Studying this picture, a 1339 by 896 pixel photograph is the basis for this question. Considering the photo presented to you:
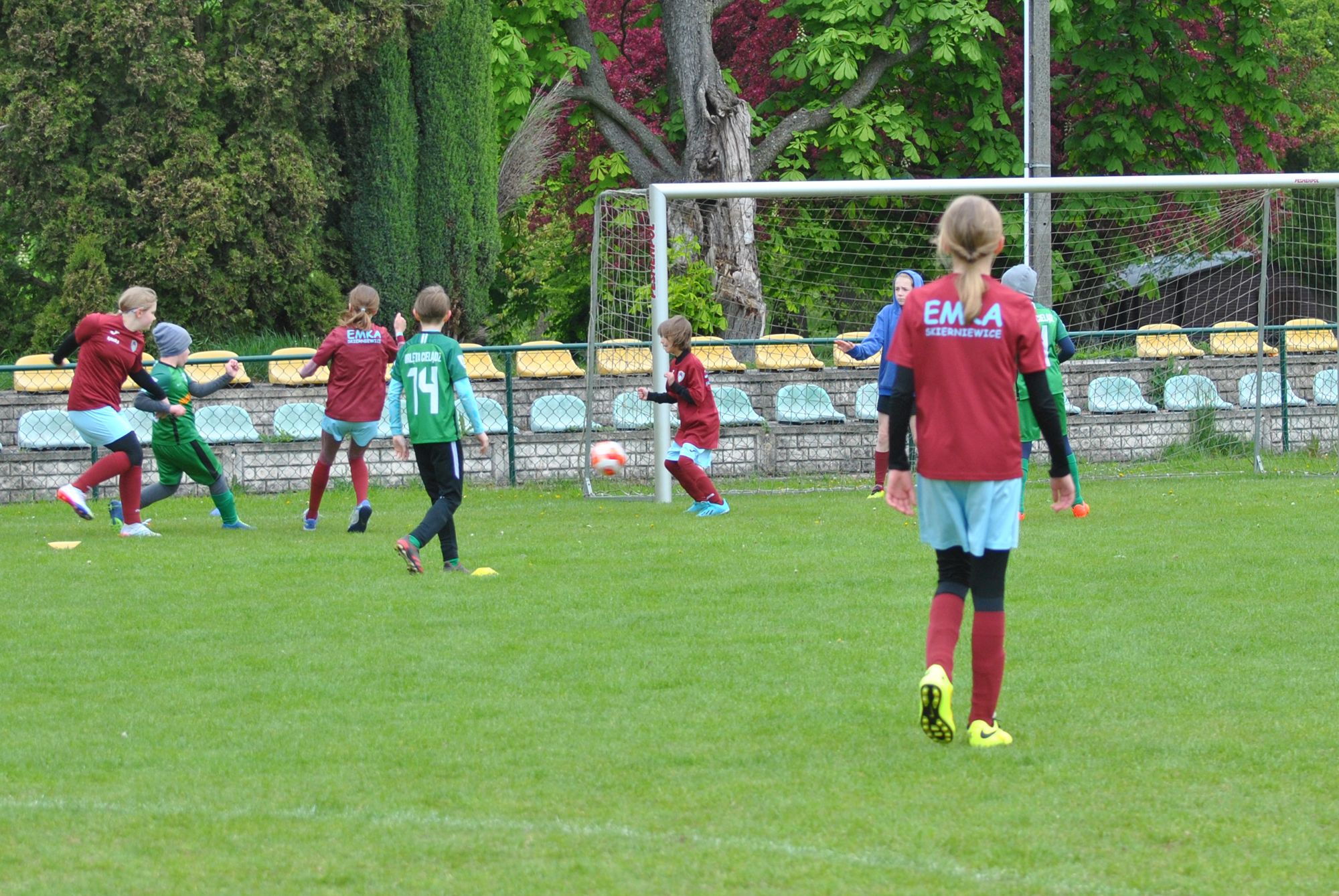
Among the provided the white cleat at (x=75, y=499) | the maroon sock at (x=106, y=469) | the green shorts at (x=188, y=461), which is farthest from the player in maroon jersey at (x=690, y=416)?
the white cleat at (x=75, y=499)

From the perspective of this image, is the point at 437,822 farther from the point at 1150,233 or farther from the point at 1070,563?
the point at 1150,233

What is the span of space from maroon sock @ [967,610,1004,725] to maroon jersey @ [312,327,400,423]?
285 inches

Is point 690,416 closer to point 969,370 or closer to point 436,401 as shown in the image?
point 436,401

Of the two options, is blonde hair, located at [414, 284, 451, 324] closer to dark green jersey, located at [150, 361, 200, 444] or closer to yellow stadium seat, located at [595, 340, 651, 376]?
dark green jersey, located at [150, 361, 200, 444]

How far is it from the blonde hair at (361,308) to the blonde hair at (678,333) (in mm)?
2378

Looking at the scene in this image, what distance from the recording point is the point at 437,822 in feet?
15.2

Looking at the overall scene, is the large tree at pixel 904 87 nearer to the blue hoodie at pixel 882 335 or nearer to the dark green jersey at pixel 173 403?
the blue hoodie at pixel 882 335

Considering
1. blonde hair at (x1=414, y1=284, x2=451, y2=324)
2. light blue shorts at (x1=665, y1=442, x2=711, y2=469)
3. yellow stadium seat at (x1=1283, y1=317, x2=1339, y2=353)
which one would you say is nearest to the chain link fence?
yellow stadium seat at (x1=1283, y1=317, x2=1339, y2=353)

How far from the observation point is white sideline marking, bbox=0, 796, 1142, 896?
4.09 m

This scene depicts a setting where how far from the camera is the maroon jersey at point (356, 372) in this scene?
11891mm

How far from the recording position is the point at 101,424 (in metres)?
11.7

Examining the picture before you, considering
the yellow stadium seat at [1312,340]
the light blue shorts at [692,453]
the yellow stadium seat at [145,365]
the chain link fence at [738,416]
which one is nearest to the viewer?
the light blue shorts at [692,453]

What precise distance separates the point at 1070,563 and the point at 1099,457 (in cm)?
830

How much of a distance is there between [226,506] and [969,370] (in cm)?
843
